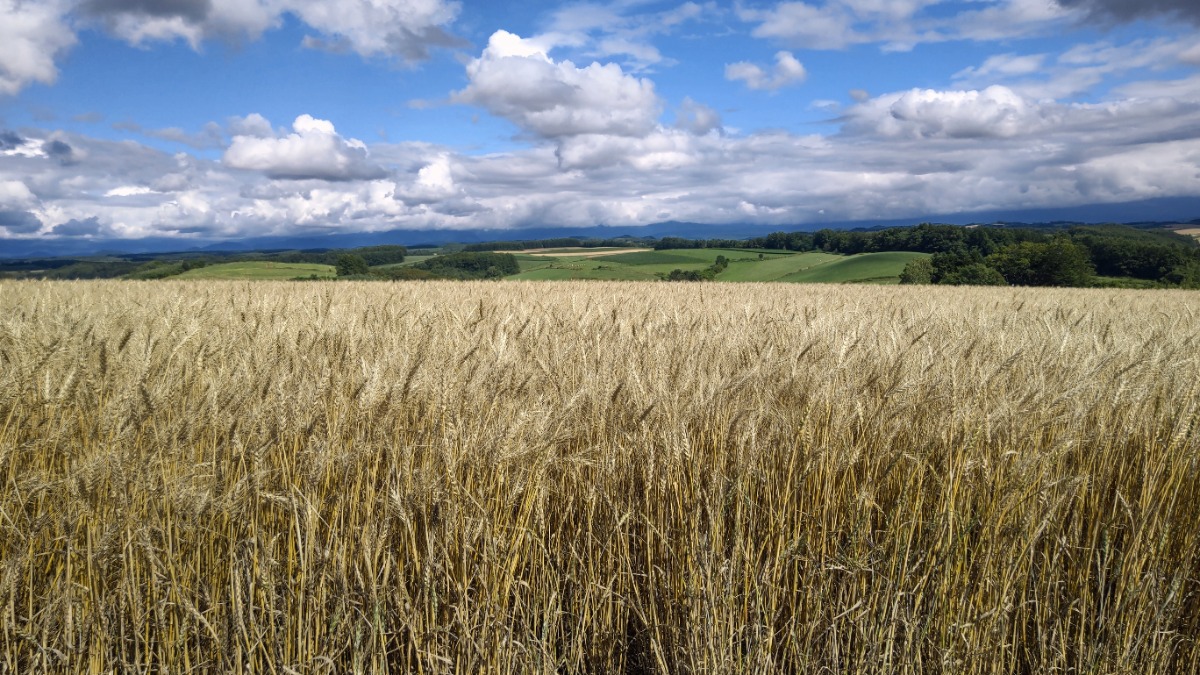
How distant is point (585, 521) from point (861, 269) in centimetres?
4560

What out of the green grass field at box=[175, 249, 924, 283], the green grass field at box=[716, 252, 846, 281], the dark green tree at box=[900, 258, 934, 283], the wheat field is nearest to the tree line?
the dark green tree at box=[900, 258, 934, 283]

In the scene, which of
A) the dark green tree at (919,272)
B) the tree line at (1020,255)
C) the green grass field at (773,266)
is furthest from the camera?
the green grass field at (773,266)

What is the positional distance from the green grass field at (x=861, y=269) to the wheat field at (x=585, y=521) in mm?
37446

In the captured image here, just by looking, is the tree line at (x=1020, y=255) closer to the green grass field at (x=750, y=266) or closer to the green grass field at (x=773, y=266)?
the green grass field at (x=750, y=266)

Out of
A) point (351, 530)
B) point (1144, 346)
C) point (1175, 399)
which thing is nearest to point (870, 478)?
point (1175, 399)

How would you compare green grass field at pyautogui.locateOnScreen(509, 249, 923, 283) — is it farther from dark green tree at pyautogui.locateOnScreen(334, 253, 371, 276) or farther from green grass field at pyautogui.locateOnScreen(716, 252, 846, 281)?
dark green tree at pyautogui.locateOnScreen(334, 253, 371, 276)

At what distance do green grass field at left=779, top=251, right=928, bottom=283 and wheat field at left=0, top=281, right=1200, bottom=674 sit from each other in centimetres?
3745

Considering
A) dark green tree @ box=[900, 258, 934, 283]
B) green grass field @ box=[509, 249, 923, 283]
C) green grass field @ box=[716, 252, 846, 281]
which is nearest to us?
dark green tree @ box=[900, 258, 934, 283]

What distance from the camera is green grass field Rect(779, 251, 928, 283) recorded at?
40.8 m

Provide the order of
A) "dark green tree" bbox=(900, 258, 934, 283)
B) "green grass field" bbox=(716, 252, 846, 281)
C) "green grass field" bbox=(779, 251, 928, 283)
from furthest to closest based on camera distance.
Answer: "green grass field" bbox=(716, 252, 846, 281) < "green grass field" bbox=(779, 251, 928, 283) < "dark green tree" bbox=(900, 258, 934, 283)

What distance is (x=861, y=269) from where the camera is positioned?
145 feet

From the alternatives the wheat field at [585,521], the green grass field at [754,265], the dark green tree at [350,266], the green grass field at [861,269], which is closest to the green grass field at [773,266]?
the green grass field at [754,265]

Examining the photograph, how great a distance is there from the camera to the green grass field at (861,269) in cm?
4075

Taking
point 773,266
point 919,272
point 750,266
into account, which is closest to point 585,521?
point 919,272
